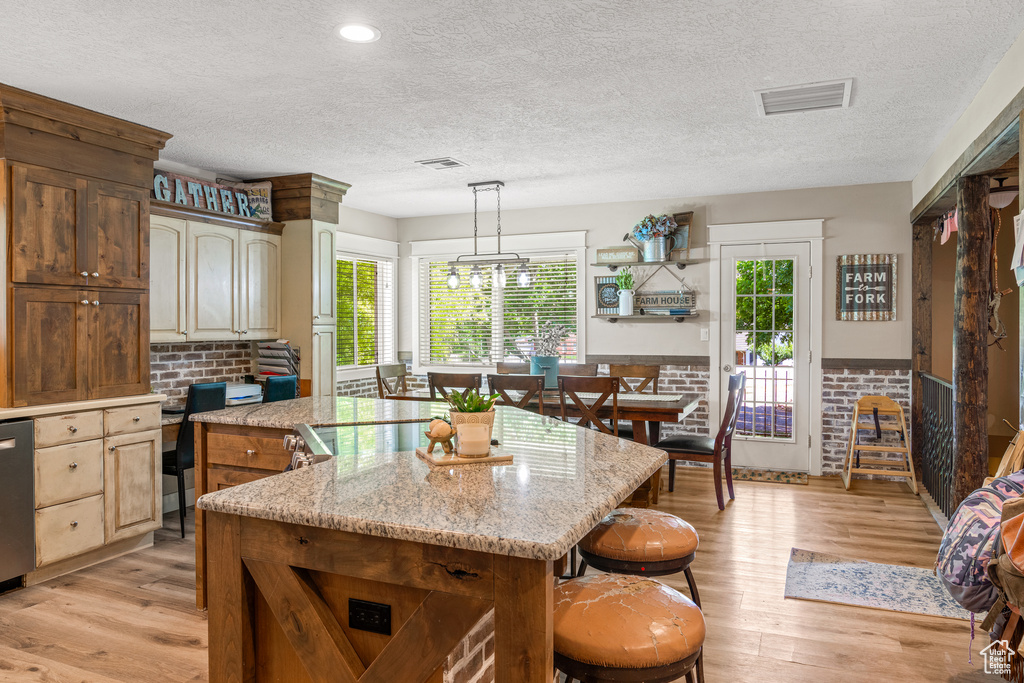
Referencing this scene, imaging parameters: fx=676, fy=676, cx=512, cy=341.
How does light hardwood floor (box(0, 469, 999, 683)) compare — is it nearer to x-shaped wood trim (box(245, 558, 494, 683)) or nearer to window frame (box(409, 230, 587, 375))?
x-shaped wood trim (box(245, 558, 494, 683))

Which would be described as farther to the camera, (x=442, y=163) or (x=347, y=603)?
(x=442, y=163)

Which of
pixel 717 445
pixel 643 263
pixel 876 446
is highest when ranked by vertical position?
pixel 643 263

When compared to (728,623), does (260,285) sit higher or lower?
higher

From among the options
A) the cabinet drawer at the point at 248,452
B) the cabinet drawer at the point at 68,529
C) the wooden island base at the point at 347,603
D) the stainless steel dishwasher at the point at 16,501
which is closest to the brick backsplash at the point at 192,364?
the cabinet drawer at the point at 68,529

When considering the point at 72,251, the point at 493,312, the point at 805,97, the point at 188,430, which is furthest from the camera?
the point at 493,312

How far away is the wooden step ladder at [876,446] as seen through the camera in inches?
202

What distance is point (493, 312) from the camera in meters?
6.82

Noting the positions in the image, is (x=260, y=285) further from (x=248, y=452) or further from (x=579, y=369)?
(x=579, y=369)

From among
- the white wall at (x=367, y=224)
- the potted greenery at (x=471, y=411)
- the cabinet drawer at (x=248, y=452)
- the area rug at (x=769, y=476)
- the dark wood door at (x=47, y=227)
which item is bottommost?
the area rug at (x=769, y=476)

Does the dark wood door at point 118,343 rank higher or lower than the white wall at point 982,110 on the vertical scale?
lower

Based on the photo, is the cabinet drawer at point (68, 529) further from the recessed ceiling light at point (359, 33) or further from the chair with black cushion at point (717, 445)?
the chair with black cushion at point (717, 445)

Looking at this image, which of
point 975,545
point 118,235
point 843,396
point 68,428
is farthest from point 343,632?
point 843,396

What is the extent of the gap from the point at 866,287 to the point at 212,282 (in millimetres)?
5038

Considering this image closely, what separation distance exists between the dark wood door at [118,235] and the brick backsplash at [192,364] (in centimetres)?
86
